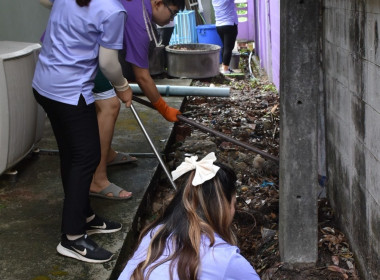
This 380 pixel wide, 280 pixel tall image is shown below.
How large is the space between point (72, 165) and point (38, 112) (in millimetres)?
1640

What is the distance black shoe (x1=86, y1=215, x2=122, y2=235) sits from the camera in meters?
4.01

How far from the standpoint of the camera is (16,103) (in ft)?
14.9

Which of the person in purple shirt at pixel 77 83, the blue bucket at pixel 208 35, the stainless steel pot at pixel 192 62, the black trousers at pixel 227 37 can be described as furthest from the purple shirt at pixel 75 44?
the blue bucket at pixel 208 35

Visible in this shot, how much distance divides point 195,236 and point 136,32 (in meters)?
2.11

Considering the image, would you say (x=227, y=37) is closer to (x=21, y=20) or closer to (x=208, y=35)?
(x=208, y=35)

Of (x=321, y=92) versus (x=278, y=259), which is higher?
(x=321, y=92)

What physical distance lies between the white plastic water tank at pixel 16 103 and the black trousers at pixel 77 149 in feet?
2.56

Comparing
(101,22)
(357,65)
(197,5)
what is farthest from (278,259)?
(197,5)

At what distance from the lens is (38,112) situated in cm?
517

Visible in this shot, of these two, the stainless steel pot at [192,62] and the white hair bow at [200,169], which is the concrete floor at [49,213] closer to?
the white hair bow at [200,169]

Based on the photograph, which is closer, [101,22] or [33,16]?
[101,22]

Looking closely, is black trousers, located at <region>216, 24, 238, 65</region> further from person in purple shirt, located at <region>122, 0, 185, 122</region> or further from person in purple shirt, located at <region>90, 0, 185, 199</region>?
person in purple shirt, located at <region>122, 0, 185, 122</region>

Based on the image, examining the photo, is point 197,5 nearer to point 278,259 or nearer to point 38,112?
point 38,112

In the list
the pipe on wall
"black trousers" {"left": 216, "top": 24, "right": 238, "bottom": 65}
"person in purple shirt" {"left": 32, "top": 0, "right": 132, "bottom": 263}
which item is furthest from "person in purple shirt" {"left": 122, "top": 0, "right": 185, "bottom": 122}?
"black trousers" {"left": 216, "top": 24, "right": 238, "bottom": 65}
